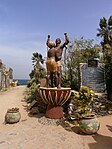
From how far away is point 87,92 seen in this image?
6711mm

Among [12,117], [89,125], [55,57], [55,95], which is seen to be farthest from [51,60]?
[89,125]

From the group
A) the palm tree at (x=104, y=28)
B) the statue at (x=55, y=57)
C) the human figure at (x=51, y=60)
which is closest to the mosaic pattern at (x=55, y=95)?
the statue at (x=55, y=57)

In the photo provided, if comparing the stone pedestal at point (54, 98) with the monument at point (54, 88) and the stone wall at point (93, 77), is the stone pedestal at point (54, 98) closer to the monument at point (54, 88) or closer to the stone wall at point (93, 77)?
the monument at point (54, 88)

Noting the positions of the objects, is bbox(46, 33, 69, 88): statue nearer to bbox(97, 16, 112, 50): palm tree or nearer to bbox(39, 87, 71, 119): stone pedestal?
bbox(39, 87, 71, 119): stone pedestal

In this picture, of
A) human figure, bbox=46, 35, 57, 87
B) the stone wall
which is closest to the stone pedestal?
human figure, bbox=46, 35, 57, 87

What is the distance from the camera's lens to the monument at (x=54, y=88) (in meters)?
7.16

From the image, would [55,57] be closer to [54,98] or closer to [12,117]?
[54,98]

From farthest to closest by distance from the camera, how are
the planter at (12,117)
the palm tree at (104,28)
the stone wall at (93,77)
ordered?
1. the palm tree at (104,28)
2. the stone wall at (93,77)
3. the planter at (12,117)

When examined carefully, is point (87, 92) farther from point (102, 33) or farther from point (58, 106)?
point (102, 33)

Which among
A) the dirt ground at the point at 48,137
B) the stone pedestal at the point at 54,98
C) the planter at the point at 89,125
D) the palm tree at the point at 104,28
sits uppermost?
the palm tree at the point at 104,28

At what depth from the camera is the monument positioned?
7156 mm

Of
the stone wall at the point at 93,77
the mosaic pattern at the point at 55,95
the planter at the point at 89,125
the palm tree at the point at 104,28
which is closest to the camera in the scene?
the planter at the point at 89,125

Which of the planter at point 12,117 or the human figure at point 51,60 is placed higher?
the human figure at point 51,60

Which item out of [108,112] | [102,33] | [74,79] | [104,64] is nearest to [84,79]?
[74,79]
